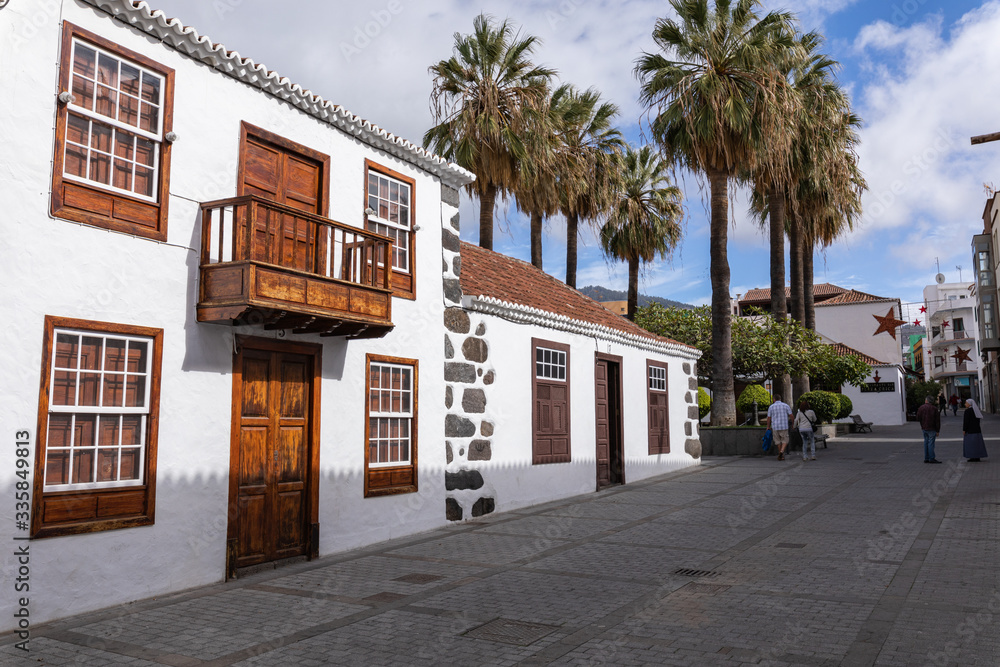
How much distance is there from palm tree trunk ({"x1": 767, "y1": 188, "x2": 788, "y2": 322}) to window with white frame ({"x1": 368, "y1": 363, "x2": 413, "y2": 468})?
55.9 ft

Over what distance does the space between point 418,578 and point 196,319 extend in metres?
3.45

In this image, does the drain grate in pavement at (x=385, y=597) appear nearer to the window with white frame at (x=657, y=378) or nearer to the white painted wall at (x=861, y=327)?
the window with white frame at (x=657, y=378)

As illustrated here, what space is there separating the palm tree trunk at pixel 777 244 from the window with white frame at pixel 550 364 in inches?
509

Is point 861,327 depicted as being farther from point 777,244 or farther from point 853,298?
point 777,244

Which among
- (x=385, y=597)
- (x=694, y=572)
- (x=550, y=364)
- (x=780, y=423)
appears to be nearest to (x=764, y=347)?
(x=780, y=423)

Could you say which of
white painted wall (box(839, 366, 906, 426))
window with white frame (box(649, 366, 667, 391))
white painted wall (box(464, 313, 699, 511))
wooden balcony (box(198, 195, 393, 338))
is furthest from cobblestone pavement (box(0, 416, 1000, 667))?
white painted wall (box(839, 366, 906, 426))

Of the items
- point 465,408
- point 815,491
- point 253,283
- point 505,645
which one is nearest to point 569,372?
point 465,408

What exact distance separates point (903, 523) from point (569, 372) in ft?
19.8

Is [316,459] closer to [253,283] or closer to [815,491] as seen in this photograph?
[253,283]

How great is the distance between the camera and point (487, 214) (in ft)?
67.1

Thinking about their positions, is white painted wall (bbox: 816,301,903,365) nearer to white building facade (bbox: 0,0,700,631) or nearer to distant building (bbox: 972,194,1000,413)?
distant building (bbox: 972,194,1000,413)

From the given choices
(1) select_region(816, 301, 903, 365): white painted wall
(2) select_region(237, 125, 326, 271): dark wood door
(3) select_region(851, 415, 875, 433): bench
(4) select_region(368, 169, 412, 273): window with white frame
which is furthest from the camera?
(1) select_region(816, 301, 903, 365): white painted wall

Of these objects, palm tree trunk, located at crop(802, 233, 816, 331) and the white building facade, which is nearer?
the white building facade

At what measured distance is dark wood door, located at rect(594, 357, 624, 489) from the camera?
15.4 metres
